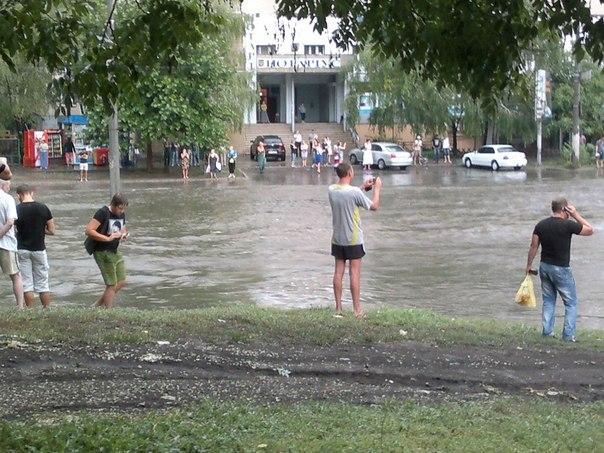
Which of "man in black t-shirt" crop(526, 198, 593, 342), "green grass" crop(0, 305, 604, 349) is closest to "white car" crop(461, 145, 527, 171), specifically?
"green grass" crop(0, 305, 604, 349)

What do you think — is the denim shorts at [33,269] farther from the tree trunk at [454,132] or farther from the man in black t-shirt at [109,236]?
the tree trunk at [454,132]

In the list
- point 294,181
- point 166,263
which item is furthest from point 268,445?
point 294,181

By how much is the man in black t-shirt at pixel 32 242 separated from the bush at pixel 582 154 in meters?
41.2

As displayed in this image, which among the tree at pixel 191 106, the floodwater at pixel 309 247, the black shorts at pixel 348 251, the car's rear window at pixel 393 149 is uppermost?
the tree at pixel 191 106

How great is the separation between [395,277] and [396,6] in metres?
9.59

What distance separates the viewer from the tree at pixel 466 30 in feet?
24.8

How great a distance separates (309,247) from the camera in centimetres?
2053

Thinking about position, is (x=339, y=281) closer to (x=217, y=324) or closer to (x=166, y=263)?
(x=217, y=324)

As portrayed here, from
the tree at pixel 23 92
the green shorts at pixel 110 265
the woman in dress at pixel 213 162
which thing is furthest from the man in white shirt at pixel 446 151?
the green shorts at pixel 110 265

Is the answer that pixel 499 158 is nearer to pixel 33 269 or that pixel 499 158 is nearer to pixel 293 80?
pixel 293 80

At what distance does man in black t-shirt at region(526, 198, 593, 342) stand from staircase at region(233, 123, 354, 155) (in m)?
51.3

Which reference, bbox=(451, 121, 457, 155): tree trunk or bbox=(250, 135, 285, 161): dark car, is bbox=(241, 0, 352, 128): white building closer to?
bbox=(250, 135, 285, 161): dark car

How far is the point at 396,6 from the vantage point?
7637 millimetres

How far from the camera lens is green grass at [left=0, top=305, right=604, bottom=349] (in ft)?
30.9
